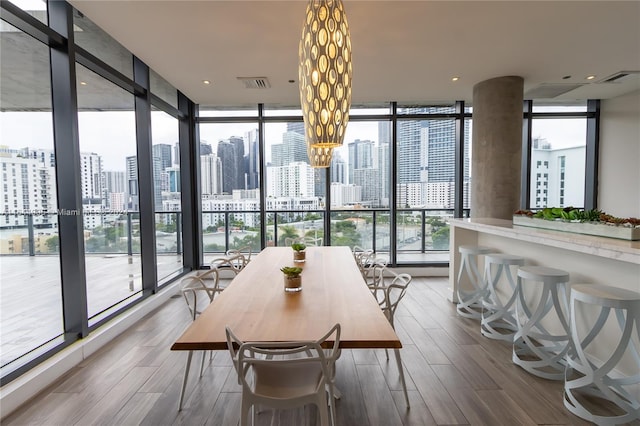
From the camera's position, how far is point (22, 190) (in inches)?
93.4

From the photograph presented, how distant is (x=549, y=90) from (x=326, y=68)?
4.51 m

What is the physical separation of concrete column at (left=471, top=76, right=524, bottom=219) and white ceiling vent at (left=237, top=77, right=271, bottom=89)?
2898 mm

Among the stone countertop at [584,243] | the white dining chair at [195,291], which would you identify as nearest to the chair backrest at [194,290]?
the white dining chair at [195,291]

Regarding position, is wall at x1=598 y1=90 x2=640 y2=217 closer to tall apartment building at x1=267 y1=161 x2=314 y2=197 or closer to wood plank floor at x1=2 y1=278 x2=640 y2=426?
wood plank floor at x1=2 y1=278 x2=640 y2=426

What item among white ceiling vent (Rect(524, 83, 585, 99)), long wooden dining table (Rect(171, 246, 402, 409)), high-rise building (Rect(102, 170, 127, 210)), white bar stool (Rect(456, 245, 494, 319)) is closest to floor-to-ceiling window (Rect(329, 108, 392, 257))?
white bar stool (Rect(456, 245, 494, 319))

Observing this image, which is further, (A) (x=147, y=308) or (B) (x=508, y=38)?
(A) (x=147, y=308)

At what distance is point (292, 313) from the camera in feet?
5.88

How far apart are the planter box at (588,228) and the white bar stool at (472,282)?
0.66 meters

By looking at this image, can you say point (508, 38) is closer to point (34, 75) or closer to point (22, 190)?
point (34, 75)

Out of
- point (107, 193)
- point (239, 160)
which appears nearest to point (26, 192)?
point (107, 193)

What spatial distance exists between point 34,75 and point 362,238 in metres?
4.63

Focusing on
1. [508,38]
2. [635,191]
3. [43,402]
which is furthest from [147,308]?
[635,191]

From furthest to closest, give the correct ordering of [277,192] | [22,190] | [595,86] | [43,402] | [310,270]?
[277,192] → [595,86] → [310,270] → [22,190] → [43,402]

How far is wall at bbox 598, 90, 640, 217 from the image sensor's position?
198 inches
